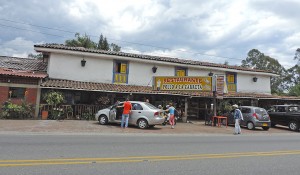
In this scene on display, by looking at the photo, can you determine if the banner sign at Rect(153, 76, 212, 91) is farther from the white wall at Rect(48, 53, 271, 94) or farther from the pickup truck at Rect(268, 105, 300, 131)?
the pickup truck at Rect(268, 105, 300, 131)

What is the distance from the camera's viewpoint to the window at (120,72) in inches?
852

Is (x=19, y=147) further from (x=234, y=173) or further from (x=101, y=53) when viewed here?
(x=101, y=53)

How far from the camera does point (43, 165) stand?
5652mm

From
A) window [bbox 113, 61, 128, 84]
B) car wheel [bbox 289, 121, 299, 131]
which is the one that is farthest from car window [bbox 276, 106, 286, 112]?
window [bbox 113, 61, 128, 84]

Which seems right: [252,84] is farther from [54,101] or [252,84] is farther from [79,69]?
[54,101]

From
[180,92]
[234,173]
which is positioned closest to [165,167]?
[234,173]

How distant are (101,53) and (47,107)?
6.16 meters

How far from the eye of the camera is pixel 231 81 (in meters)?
26.0

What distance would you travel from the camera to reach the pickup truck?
59.7 ft

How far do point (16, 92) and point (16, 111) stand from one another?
163 centimetres

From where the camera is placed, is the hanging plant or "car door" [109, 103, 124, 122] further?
the hanging plant

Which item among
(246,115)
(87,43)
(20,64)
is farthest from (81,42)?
(246,115)

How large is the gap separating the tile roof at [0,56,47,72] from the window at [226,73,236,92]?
17430 mm

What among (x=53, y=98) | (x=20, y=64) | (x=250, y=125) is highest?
(x=20, y=64)
